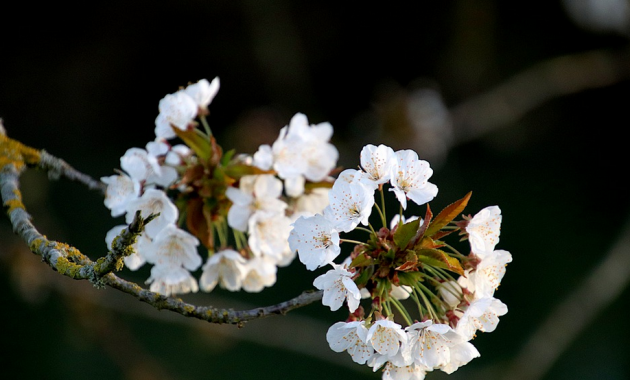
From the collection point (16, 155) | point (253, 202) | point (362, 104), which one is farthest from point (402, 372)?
point (362, 104)

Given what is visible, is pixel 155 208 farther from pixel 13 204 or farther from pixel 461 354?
pixel 461 354

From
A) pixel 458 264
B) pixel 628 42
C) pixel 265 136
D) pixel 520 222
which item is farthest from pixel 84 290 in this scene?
pixel 628 42

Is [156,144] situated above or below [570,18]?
below

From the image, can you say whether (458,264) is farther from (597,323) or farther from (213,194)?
(597,323)

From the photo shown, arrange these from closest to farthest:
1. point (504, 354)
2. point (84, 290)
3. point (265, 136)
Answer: point (84, 290) → point (265, 136) → point (504, 354)

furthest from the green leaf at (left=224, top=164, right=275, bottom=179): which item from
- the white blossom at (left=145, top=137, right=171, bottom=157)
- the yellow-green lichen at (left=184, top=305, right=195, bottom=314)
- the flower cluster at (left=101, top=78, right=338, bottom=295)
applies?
the yellow-green lichen at (left=184, top=305, right=195, bottom=314)

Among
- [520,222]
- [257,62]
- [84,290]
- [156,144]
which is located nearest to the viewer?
[156,144]
